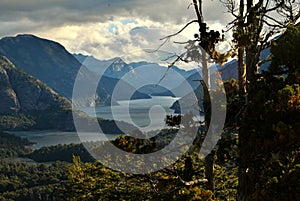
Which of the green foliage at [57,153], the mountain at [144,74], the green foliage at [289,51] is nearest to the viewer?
the green foliage at [289,51]

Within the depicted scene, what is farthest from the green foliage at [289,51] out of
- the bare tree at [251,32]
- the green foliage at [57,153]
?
the green foliage at [57,153]

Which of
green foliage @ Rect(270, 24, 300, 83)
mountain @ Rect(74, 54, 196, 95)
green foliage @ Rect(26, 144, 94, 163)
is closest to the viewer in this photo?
green foliage @ Rect(270, 24, 300, 83)

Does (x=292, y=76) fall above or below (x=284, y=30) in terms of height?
below

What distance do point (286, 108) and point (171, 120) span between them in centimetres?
358

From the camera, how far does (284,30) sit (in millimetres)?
7680

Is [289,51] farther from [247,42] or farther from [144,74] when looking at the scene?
[144,74]

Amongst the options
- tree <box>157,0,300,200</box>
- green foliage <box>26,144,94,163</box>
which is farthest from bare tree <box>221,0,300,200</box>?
green foliage <box>26,144,94,163</box>

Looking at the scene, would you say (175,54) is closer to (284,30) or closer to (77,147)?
(284,30)

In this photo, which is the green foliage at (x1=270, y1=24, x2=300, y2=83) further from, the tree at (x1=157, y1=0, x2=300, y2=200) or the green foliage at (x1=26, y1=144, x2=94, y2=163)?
the green foliage at (x1=26, y1=144, x2=94, y2=163)

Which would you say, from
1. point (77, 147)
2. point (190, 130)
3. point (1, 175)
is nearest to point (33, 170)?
point (1, 175)

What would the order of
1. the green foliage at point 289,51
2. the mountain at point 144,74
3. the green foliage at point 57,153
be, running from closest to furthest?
the green foliage at point 289,51 → the mountain at point 144,74 → the green foliage at point 57,153

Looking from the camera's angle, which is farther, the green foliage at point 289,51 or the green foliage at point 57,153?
the green foliage at point 57,153

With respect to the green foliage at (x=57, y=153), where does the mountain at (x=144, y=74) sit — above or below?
above

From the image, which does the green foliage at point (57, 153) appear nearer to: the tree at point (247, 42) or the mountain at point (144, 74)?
the mountain at point (144, 74)
